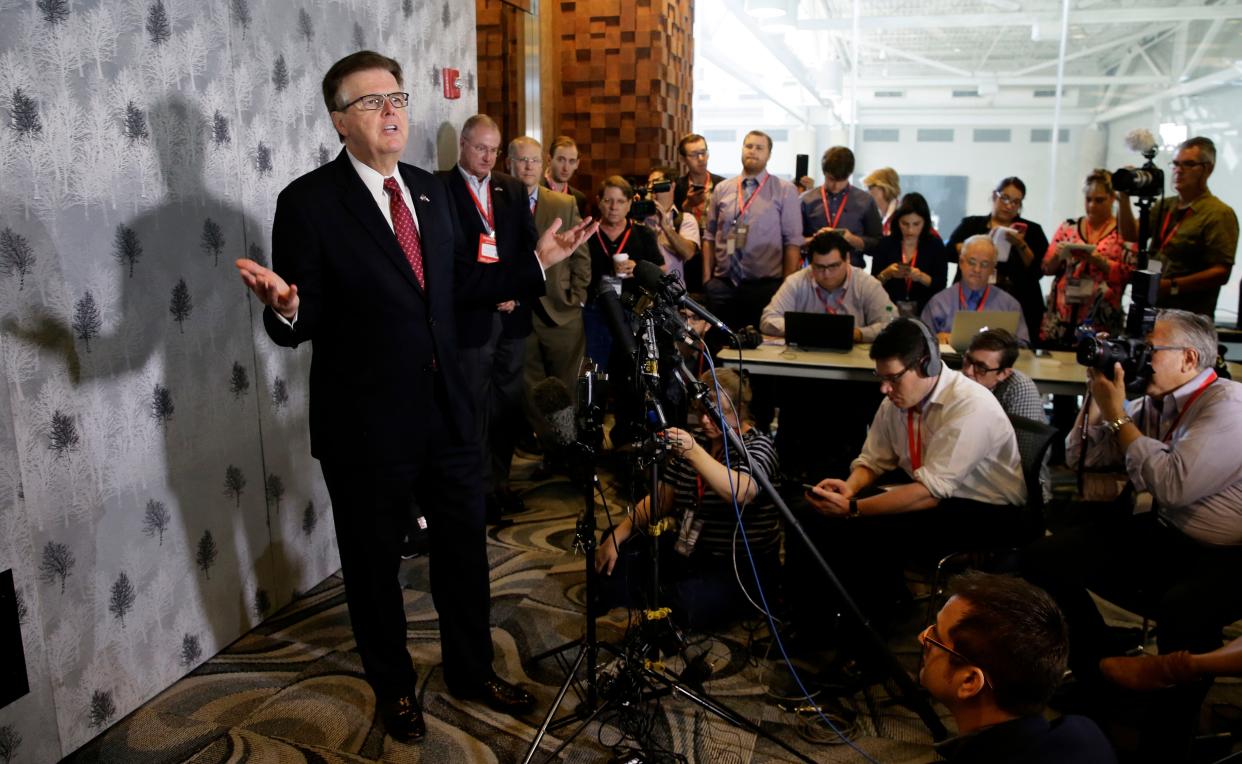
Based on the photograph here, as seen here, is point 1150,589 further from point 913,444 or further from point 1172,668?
point 913,444

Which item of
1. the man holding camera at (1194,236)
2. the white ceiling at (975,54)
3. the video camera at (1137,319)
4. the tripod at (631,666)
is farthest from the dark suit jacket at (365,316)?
the white ceiling at (975,54)

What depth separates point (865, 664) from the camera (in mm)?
2514

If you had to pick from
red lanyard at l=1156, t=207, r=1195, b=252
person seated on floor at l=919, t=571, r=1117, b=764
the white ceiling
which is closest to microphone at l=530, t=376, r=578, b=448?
person seated on floor at l=919, t=571, r=1117, b=764

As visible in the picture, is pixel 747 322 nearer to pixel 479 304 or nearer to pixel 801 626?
pixel 801 626

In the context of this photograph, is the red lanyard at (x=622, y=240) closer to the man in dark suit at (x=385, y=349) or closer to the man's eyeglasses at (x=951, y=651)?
the man in dark suit at (x=385, y=349)

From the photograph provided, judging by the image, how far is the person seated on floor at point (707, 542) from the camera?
2.70 metres

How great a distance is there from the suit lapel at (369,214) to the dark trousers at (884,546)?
140cm

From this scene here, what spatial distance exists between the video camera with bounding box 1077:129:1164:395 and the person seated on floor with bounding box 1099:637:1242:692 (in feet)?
2.50

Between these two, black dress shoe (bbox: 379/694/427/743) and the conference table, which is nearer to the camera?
black dress shoe (bbox: 379/694/427/743)

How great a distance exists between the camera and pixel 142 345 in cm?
232

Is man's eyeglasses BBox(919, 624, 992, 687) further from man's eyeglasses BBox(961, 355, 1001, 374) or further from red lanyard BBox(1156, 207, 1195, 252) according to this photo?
red lanyard BBox(1156, 207, 1195, 252)

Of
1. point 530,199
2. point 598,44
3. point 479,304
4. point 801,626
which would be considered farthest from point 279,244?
point 598,44

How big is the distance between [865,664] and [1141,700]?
0.70m

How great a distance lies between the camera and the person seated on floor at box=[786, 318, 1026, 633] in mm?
2568
